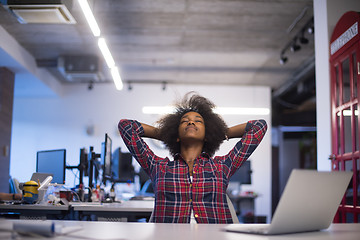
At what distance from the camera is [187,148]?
101 inches

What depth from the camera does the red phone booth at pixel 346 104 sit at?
3.75m

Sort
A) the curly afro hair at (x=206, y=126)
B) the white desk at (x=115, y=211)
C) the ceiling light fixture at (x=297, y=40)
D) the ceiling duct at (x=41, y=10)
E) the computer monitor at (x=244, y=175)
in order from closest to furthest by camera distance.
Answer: the curly afro hair at (x=206, y=126)
the white desk at (x=115, y=211)
the ceiling duct at (x=41, y=10)
the ceiling light fixture at (x=297, y=40)
the computer monitor at (x=244, y=175)

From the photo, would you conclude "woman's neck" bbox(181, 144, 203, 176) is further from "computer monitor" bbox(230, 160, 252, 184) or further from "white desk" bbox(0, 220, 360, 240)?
"computer monitor" bbox(230, 160, 252, 184)

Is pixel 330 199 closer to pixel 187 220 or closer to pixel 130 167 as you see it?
pixel 187 220

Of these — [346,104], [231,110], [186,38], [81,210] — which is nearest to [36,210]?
[81,210]

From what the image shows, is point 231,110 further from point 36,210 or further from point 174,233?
point 174,233

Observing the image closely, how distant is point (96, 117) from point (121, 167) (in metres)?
4.17

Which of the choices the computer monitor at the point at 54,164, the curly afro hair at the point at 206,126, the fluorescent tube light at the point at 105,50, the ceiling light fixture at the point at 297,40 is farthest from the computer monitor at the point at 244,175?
the curly afro hair at the point at 206,126

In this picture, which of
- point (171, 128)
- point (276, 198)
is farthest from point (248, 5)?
point (276, 198)

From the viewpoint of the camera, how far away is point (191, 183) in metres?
2.38

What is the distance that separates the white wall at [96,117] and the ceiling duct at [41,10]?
4420mm

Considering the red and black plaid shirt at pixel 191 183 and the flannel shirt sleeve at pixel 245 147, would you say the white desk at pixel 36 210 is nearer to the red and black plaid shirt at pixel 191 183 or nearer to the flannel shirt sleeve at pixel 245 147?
the red and black plaid shirt at pixel 191 183

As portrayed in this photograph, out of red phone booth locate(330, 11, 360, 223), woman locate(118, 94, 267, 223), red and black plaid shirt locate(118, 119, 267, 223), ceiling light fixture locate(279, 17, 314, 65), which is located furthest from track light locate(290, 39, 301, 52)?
red and black plaid shirt locate(118, 119, 267, 223)

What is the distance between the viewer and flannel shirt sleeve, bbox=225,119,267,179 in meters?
2.51
